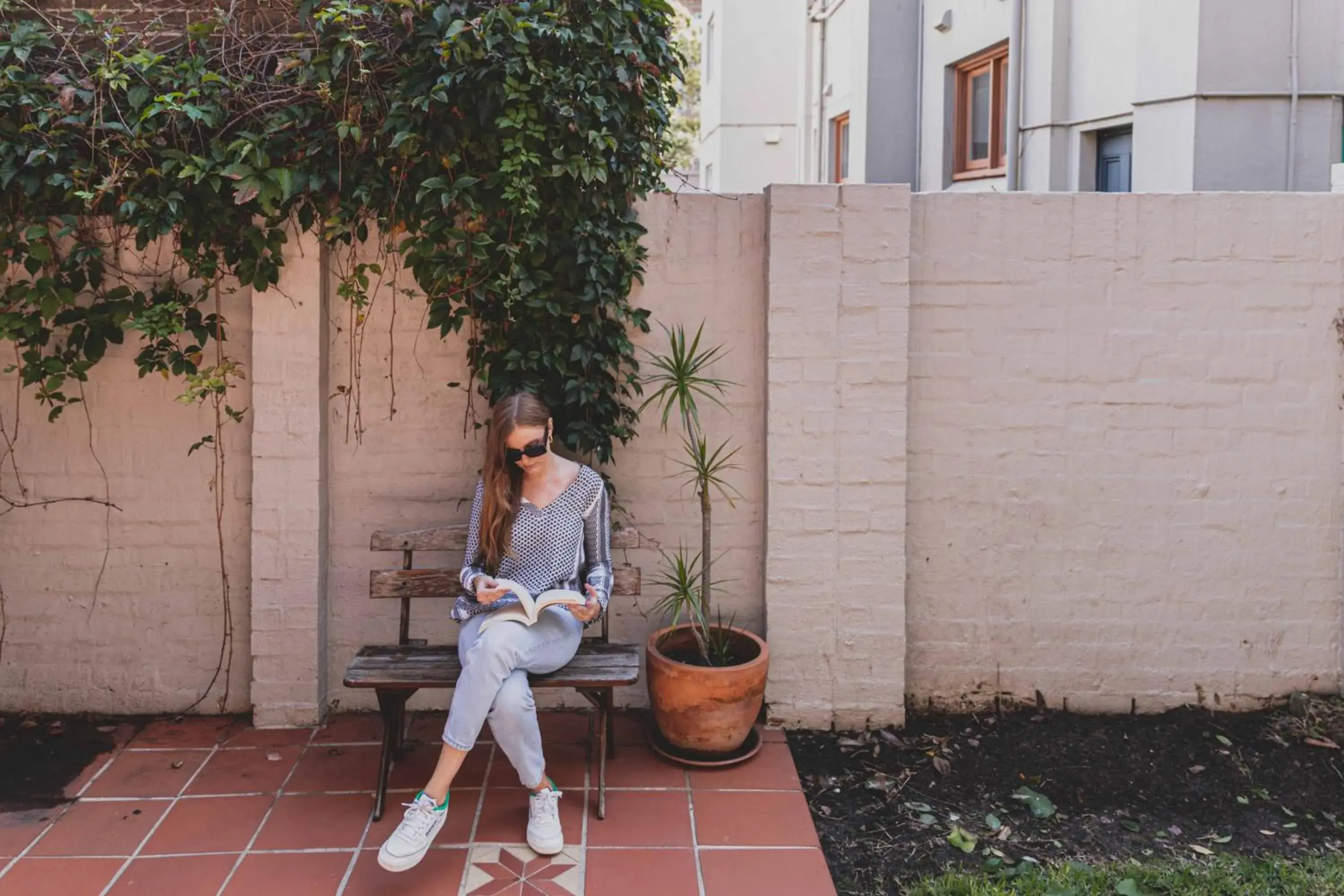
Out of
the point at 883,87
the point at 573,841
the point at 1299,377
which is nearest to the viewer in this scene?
the point at 573,841

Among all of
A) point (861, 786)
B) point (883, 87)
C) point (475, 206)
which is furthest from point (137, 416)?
point (883, 87)

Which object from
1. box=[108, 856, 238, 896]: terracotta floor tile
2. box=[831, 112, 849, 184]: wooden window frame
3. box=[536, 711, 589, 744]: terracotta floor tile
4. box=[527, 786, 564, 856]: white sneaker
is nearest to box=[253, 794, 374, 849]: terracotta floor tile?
box=[108, 856, 238, 896]: terracotta floor tile

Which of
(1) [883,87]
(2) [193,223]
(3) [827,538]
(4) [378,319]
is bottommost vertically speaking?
(3) [827,538]

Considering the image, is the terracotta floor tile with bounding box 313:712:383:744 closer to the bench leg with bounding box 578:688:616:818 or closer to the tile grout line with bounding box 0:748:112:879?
the tile grout line with bounding box 0:748:112:879

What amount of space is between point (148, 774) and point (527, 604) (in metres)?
1.57

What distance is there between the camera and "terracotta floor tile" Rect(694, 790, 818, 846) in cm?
349

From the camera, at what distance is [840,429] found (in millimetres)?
4227

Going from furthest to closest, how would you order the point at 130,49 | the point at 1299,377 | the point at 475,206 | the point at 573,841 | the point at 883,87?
the point at 883,87
the point at 1299,377
the point at 130,49
the point at 475,206
the point at 573,841

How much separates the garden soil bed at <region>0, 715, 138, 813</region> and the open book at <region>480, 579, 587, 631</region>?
161cm

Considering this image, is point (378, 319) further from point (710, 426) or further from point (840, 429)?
point (840, 429)

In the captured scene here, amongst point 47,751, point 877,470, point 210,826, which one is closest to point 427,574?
point 210,826

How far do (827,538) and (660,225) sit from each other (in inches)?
53.2

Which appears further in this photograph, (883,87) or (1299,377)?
(883,87)

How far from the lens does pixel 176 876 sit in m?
3.26
